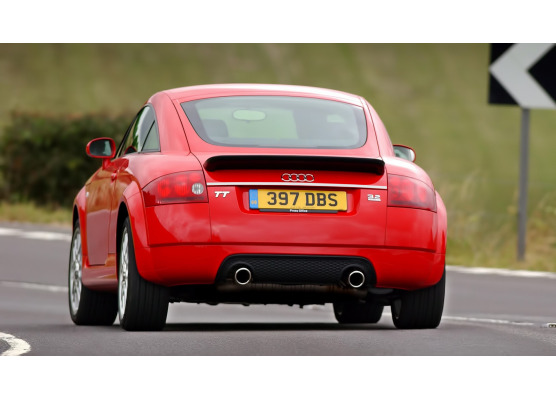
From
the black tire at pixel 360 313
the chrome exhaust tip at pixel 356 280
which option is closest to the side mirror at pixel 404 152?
the black tire at pixel 360 313

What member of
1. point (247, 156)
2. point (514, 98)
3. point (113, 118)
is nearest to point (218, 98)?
point (247, 156)

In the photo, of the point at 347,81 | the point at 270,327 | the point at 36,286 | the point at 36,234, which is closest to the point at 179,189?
the point at 270,327

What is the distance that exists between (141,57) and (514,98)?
67.6 m

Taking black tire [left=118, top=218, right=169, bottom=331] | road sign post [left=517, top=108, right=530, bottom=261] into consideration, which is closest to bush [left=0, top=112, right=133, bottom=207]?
road sign post [left=517, top=108, right=530, bottom=261]

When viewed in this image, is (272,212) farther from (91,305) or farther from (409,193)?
(91,305)

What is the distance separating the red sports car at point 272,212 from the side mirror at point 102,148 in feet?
4.24

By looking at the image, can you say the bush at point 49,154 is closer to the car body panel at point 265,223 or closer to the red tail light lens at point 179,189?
the car body panel at point 265,223

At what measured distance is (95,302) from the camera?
36.3ft

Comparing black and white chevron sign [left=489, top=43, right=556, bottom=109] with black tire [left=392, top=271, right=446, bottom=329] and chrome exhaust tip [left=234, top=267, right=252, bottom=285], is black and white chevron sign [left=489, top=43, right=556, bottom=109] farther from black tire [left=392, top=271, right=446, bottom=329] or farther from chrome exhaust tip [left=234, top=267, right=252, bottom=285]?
chrome exhaust tip [left=234, top=267, right=252, bottom=285]

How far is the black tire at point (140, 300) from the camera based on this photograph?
8961mm

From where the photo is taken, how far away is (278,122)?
31.5 ft

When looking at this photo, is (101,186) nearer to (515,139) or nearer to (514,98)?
(514,98)

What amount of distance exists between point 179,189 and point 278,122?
1210 millimetres

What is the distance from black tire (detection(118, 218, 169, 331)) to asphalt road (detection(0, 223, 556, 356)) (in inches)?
4.7
